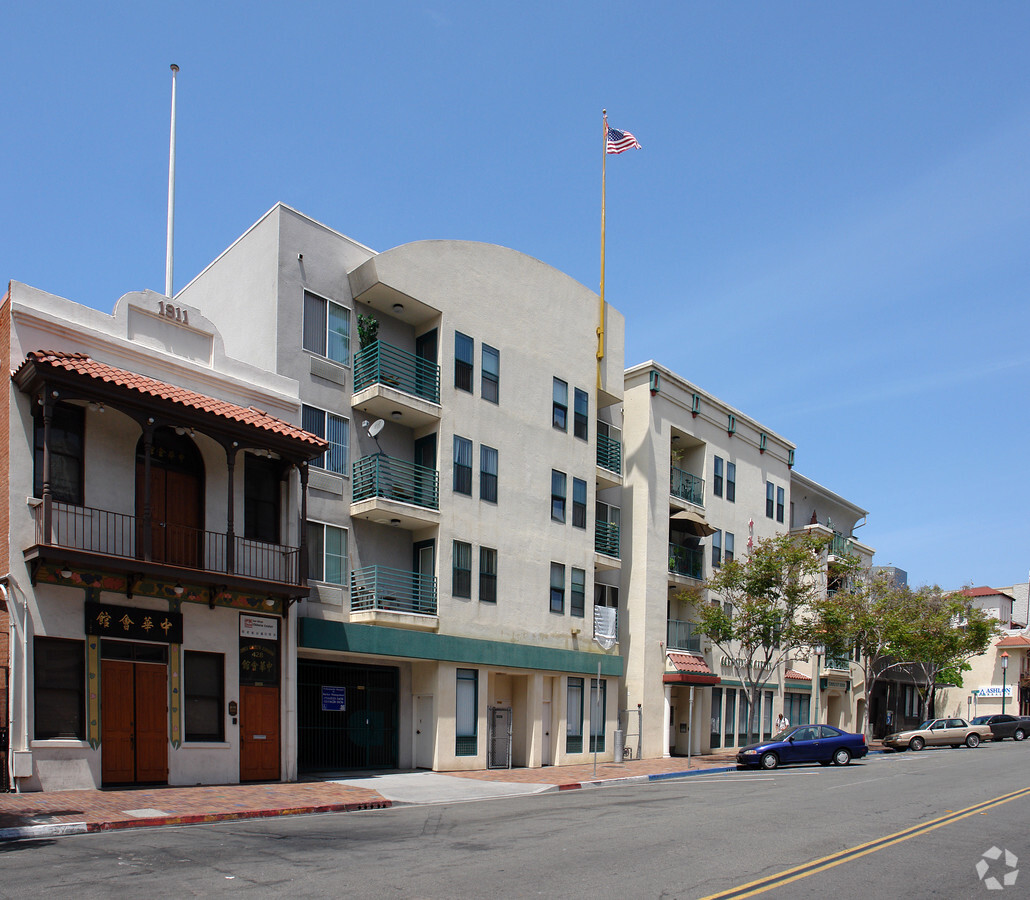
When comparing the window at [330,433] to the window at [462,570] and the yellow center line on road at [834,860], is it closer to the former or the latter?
the window at [462,570]

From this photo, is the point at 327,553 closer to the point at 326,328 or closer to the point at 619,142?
the point at 326,328

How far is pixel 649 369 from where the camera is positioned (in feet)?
124

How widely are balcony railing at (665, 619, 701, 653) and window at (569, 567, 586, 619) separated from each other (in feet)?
19.3

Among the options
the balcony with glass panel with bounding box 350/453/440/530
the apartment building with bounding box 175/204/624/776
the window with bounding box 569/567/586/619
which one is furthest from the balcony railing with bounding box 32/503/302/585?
the window with bounding box 569/567/586/619

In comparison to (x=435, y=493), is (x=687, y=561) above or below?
below

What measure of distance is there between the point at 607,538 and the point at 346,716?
12.9 metres

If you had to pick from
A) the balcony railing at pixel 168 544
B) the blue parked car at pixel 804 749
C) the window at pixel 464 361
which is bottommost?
the blue parked car at pixel 804 749

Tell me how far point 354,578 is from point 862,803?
44.6 feet

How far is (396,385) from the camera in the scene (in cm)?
2675

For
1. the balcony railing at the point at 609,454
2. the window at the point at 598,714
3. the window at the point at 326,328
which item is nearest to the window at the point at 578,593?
the window at the point at 598,714

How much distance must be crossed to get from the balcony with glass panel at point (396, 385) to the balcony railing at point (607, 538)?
9.77 meters

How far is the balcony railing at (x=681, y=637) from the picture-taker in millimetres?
37719

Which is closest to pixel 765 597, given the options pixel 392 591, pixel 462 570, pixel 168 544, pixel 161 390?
pixel 462 570

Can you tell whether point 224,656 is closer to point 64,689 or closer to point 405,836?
point 64,689
